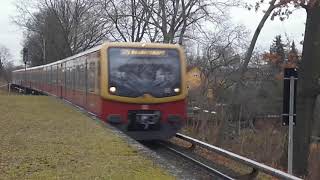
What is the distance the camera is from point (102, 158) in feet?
34.3

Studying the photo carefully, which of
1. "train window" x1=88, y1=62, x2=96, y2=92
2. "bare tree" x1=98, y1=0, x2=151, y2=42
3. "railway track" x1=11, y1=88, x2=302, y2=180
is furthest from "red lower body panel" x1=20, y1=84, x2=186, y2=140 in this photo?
"bare tree" x1=98, y1=0, x2=151, y2=42

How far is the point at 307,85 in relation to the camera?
1833 cm

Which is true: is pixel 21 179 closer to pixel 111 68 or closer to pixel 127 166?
pixel 127 166

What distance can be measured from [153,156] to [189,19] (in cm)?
3092

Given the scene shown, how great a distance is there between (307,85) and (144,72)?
5.62m

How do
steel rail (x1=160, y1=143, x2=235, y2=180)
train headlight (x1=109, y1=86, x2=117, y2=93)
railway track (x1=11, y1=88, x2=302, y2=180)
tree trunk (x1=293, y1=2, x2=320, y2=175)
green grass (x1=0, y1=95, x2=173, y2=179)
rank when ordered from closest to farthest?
1. green grass (x1=0, y1=95, x2=173, y2=179)
2. railway track (x1=11, y1=88, x2=302, y2=180)
3. steel rail (x1=160, y1=143, x2=235, y2=180)
4. train headlight (x1=109, y1=86, x2=117, y2=93)
5. tree trunk (x1=293, y1=2, x2=320, y2=175)

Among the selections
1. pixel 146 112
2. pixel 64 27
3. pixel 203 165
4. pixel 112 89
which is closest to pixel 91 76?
pixel 112 89

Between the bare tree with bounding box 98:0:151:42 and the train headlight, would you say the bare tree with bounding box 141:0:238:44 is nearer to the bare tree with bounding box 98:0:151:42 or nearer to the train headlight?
the bare tree with bounding box 98:0:151:42

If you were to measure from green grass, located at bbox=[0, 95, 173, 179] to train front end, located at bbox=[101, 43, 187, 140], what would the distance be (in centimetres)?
87

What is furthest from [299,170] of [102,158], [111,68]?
[102,158]

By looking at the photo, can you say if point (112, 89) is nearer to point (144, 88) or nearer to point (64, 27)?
point (144, 88)

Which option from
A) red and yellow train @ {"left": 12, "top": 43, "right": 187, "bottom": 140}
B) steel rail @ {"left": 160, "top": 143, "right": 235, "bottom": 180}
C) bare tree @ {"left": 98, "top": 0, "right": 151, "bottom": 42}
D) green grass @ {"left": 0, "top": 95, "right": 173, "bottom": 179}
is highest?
bare tree @ {"left": 98, "top": 0, "right": 151, "bottom": 42}

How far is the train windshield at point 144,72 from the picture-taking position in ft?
52.4

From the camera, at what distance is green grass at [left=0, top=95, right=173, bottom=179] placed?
860 centimetres
